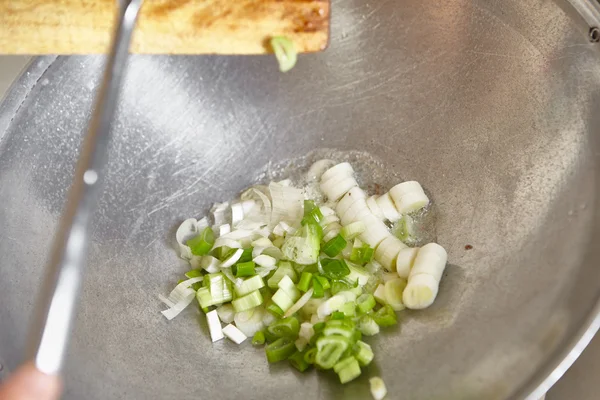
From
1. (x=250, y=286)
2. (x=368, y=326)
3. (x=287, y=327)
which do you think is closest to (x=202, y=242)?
(x=250, y=286)

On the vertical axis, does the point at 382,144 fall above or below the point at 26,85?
below

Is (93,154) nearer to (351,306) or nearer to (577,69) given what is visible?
(351,306)

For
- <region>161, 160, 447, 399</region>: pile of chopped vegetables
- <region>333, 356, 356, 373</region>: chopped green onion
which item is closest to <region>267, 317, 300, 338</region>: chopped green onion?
<region>161, 160, 447, 399</region>: pile of chopped vegetables

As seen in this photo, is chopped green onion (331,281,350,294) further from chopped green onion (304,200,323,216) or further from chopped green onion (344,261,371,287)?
chopped green onion (304,200,323,216)

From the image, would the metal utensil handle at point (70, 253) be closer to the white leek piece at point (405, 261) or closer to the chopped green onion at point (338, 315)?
the chopped green onion at point (338, 315)

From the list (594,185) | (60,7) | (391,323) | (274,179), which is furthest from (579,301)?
(60,7)

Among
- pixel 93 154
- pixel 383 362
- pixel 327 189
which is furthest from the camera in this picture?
pixel 327 189

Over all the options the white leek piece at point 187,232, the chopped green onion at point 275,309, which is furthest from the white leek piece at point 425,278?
the white leek piece at point 187,232
